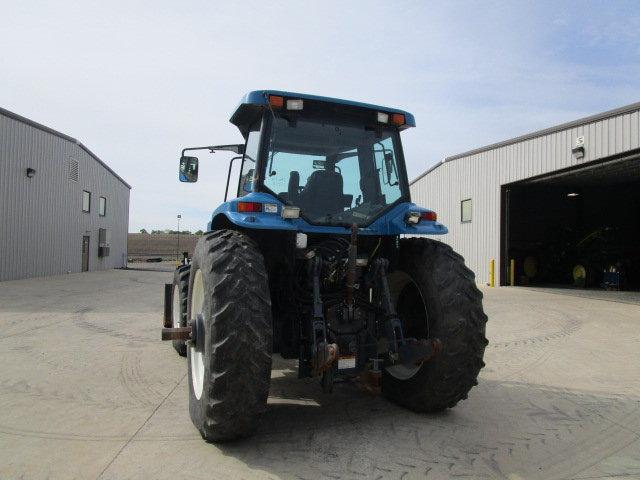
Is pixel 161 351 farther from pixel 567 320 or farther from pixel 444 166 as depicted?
pixel 444 166

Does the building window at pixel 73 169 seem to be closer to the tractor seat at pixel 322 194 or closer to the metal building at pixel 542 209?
the metal building at pixel 542 209

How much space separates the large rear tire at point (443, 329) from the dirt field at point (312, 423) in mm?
199

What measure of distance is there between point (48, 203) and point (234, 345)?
19.9 meters

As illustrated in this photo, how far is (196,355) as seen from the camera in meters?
3.88

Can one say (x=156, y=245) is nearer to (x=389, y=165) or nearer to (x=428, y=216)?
(x=389, y=165)

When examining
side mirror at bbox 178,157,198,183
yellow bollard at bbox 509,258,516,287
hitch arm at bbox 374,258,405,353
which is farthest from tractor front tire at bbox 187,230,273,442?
yellow bollard at bbox 509,258,516,287

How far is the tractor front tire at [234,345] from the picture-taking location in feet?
9.88

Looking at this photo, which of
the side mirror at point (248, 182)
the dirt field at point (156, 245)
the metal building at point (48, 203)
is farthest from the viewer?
the dirt field at point (156, 245)

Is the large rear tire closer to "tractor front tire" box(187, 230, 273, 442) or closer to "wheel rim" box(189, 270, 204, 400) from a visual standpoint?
"tractor front tire" box(187, 230, 273, 442)

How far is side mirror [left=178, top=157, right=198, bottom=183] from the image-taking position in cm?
518


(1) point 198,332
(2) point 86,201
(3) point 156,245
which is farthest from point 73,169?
(3) point 156,245

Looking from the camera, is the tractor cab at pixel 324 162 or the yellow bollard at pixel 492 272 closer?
the tractor cab at pixel 324 162

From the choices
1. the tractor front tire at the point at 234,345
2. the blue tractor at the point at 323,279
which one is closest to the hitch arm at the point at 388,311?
the blue tractor at the point at 323,279

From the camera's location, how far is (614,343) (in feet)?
24.2
